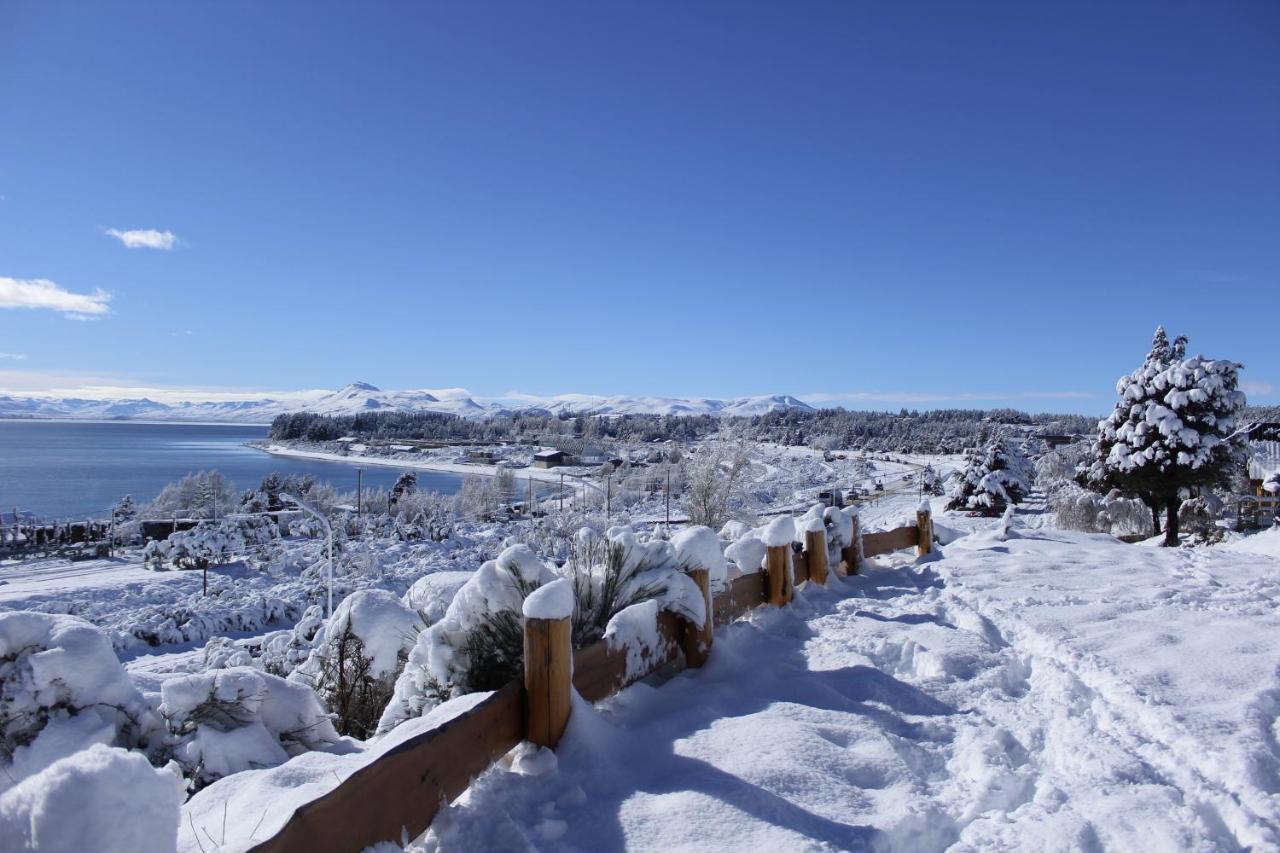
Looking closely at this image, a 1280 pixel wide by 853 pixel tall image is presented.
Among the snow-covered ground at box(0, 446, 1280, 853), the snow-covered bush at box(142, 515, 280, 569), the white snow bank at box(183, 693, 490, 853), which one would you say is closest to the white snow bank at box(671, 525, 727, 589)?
the snow-covered ground at box(0, 446, 1280, 853)

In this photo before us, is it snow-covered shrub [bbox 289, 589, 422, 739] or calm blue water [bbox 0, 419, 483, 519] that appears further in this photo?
calm blue water [bbox 0, 419, 483, 519]

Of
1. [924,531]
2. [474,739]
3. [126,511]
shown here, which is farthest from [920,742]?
[126,511]

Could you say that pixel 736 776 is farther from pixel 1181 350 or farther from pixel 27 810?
pixel 1181 350

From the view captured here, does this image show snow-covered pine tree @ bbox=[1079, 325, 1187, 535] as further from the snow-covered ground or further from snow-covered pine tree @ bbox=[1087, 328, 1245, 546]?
the snow-covered ground

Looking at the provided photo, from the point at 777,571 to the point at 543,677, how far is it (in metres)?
3.26

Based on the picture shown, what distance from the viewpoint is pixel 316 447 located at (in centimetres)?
13688

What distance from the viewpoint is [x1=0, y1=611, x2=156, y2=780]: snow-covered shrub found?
9.06ft

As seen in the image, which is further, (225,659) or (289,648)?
(289,648)

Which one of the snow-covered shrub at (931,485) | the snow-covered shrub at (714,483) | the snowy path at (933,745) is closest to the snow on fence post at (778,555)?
the snowy path at (933,745)

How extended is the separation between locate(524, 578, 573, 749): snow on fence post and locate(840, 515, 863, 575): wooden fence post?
5.37 meters

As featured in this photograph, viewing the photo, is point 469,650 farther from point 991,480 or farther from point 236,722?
point 991,480

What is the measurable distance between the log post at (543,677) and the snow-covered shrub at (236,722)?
1102 millimetres

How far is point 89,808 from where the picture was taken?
1476 millimetres

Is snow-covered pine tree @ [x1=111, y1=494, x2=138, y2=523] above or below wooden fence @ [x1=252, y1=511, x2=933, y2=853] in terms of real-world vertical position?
below
